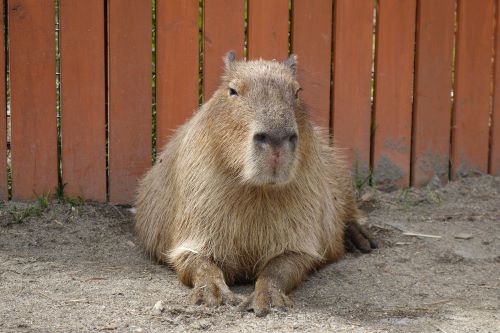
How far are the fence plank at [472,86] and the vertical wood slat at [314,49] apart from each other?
88 cm

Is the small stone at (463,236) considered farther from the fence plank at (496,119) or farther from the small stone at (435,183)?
the fence plank at (496,119)

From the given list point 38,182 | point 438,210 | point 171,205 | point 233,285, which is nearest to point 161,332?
point 233,285

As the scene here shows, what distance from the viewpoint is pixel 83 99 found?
4848mm

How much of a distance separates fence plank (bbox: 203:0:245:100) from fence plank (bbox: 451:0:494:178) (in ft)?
4.64

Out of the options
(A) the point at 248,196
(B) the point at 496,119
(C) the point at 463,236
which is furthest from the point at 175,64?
(B) the point at 496,119

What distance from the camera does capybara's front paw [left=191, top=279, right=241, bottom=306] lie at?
353cm

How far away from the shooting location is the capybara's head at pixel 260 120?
3.43 metres

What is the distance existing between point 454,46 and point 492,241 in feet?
4.56

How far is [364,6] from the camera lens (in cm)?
523

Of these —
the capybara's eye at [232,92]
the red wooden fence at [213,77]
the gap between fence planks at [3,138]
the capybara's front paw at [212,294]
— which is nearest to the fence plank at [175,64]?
the red wooden fence at [213,77]

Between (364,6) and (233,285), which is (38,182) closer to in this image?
(233,285)

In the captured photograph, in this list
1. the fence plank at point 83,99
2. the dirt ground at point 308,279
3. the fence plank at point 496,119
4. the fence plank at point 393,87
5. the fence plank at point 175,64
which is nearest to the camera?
the dirt ground at point 308,279

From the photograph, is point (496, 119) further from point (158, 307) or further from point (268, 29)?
point (158, 307)

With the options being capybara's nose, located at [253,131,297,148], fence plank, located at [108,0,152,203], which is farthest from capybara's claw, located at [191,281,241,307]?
fence plank, located at [108,0,152,203]
